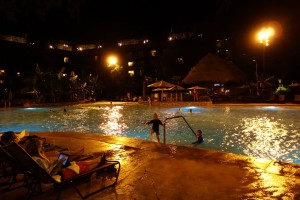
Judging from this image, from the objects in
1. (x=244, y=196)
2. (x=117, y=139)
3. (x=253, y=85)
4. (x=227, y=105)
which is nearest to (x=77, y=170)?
(x=244, y=196)

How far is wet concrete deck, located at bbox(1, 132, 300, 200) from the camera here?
13.1ft

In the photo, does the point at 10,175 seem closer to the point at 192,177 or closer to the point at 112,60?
the point at 192,177

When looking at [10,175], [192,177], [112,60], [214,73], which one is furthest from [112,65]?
[192,177]

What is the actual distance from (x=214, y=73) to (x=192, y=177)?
96.7 ft

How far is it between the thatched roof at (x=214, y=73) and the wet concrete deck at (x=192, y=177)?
2698cm

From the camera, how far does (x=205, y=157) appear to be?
5.84 meters

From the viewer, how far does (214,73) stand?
3294 cm

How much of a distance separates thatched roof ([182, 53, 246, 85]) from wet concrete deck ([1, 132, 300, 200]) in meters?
27.0

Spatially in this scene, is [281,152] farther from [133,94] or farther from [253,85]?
[133,94]

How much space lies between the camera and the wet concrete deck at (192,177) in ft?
13.1

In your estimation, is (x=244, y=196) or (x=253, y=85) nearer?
(x=244, y=196)

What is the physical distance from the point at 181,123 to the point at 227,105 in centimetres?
1123

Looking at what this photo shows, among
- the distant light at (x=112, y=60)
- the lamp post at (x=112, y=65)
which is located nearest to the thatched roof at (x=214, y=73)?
the lamp post at (x=112, y=65)

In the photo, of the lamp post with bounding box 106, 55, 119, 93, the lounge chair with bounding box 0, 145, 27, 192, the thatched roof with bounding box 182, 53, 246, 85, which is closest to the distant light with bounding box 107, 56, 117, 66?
the lamp post with bounding box 106, 55, 119, 93
